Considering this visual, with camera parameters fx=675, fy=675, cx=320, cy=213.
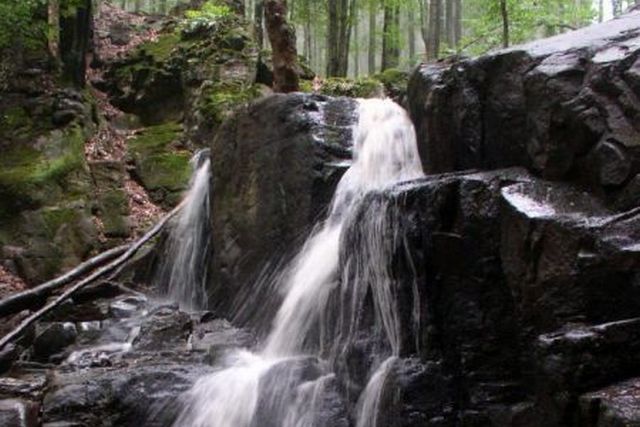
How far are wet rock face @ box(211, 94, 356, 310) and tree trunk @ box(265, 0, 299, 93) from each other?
1692 mm

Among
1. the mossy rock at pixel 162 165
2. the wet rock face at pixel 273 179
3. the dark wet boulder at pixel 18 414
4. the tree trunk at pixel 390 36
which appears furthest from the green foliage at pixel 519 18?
the dark wet boulder at pixel 18 414

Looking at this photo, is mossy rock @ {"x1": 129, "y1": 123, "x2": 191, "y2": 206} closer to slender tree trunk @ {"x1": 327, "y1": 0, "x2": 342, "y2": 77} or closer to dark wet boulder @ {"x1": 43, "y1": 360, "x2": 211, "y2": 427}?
slender tree trunk @ {"x1": 327, "y1": 0, "x2": 342, "y2": 77}

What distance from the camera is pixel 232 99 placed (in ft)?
50.4

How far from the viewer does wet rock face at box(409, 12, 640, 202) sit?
5031 millimetres

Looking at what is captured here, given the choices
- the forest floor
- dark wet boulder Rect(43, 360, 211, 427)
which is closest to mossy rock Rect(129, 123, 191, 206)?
the forest floor

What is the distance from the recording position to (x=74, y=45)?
1505 cm

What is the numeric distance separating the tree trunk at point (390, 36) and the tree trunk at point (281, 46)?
9550mm

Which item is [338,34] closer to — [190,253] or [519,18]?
[519,18]

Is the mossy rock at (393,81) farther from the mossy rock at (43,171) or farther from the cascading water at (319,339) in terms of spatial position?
the cascading water at (319,339)

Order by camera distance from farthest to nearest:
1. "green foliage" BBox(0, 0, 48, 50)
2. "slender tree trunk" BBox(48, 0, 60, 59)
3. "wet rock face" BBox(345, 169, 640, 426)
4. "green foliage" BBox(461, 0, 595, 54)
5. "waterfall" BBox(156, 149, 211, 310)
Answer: "green foliage" BBox(461, 0, 595, 54) < "slender tree trunk" BBox(48, 0, 60, 59) < "green foliage" BBox(0, 0, 48, 50) < "waterfall" BBox(156, 149, 211, 310) < "wet rock face" BBox(345, 169, 640, 426)

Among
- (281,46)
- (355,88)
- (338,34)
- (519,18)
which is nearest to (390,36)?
(338,34)

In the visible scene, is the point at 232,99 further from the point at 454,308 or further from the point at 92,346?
the point at 454,308

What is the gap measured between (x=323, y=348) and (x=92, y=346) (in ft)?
11.9

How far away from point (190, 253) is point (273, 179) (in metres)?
2.77
